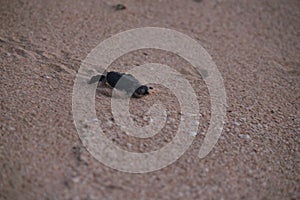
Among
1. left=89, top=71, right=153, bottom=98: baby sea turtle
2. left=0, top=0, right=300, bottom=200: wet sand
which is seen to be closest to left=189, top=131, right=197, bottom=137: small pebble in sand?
left=0, top=0, right=300, bottom=200: wet sand

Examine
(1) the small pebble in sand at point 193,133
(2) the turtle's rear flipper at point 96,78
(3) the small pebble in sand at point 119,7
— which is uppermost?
(3) the small pebble in sand at point 119,7

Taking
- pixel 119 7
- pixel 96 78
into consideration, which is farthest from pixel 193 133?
pixel 119 7

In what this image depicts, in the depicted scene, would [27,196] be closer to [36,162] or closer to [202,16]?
[36,162]

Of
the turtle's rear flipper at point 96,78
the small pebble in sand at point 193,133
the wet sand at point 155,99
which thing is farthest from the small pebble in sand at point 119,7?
the small pebble in sand at point 193,133

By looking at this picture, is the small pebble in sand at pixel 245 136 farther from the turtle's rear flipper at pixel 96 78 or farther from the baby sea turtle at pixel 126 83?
the turtle's rear flipper at pixel 96 78

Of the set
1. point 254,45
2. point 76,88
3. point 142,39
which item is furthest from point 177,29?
point 76,88

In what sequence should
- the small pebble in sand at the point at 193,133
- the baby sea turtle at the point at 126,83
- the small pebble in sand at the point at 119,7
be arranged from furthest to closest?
the small pebble in sand at the point at 119,7 → the baby sea turtle at the point at 126,83 → the small pebble in sand at the point at 193,133
